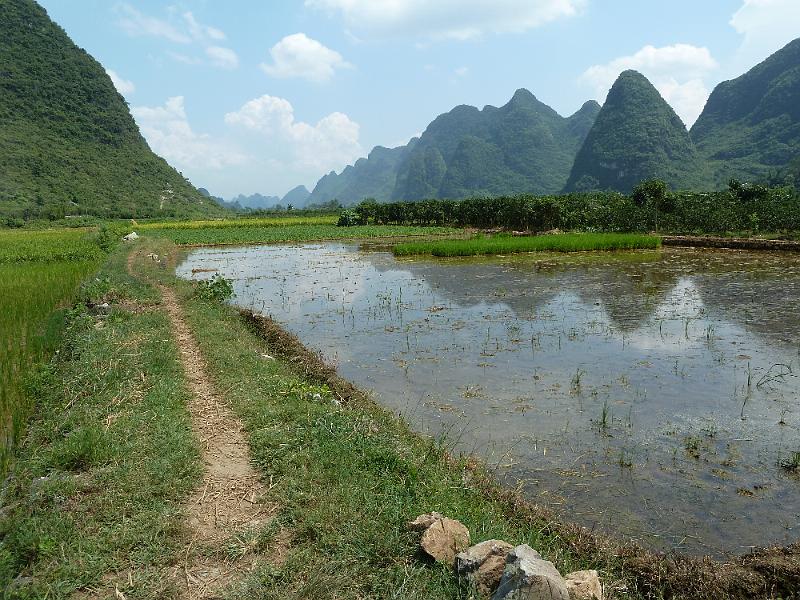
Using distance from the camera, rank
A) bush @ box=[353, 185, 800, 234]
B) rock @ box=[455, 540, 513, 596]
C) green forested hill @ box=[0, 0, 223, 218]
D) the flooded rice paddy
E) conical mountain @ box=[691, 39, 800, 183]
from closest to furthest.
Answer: rock @ box=[455, 540, 513, 596] → the flooded rice paddy → bush @ box=[353, 185, 800, 234] → green forested hill @ box=[0, 0, 223, 218] → conical mountain @ box=[691, 39, 800, 183]

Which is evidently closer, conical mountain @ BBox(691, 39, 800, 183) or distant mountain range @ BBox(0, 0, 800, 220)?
distant mountain range @ BBox(0, 0, 800, 220)

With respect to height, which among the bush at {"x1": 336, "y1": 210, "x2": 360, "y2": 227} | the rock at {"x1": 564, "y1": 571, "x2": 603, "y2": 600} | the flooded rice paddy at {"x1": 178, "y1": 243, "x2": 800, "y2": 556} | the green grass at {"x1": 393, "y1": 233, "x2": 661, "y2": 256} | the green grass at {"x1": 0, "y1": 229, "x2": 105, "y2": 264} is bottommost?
the flooded rice paddy at {"x1": 178, "y1": 243, "x2": 800, "y2": 556}

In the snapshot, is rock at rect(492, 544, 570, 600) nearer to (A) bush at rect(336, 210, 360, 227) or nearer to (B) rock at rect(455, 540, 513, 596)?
(B) rock at rect(455, 540, 513, 596)

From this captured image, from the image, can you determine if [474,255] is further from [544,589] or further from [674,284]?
[544,589]

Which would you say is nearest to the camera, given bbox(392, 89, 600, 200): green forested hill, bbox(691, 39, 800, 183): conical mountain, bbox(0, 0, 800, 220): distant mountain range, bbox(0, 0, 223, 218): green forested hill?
bbox(0, 0, 223, 218): green forested hill

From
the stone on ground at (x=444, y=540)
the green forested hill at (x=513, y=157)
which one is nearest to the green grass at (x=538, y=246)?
the stone on ground at (x=444, y=540)

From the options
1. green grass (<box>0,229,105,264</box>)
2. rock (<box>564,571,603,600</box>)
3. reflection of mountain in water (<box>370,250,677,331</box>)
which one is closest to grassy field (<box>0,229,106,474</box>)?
green grass (<box>0,229,105,264</box>)

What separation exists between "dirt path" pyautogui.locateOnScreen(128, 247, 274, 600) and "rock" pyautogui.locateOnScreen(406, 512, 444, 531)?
1.02m

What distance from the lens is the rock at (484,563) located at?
285cm

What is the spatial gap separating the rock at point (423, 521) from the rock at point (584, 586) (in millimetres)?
859

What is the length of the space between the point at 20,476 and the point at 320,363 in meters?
4.14

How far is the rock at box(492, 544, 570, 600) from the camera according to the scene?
2529 millimetres

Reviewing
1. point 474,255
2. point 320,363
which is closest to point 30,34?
point 474,255

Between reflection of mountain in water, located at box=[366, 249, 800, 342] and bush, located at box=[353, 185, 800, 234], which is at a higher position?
bush, located at box=[353, 185, 800, 234]
